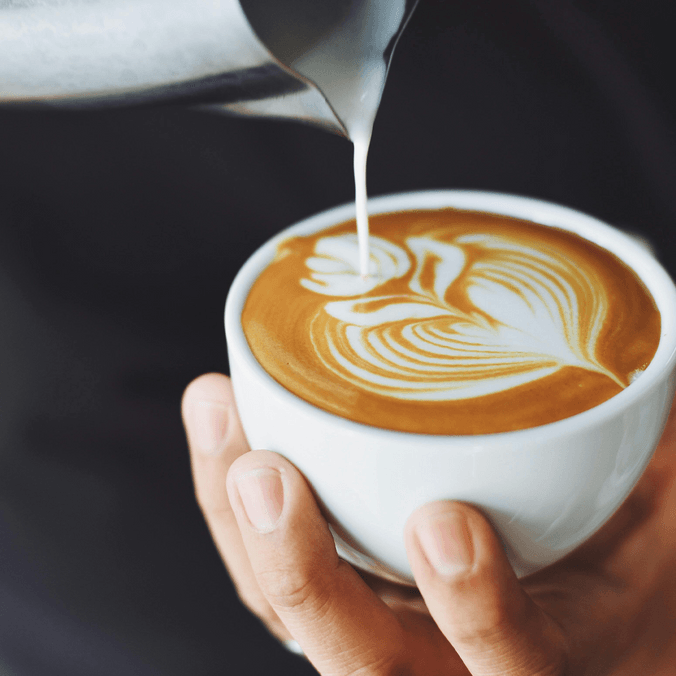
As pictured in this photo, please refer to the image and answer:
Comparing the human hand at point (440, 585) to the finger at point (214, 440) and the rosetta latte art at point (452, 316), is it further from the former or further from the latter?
the rosetta latte art at point (452, 316)

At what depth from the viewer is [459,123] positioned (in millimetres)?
1401

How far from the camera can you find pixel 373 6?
672 mm

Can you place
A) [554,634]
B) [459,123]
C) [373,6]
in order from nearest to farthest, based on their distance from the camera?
[373,6] → [554,634] → [459,123]

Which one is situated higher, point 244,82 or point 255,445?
point 244,82

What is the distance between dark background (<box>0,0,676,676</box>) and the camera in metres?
1.18

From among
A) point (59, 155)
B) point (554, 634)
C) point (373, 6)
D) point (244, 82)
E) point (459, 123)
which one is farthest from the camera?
point (459, 123)

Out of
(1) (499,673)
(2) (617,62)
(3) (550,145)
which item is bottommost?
(1) (499,673)

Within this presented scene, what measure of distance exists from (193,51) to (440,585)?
0.52 meters

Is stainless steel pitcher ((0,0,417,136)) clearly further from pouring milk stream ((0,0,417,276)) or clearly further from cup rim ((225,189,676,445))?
cup rim ((225,189,676,445))

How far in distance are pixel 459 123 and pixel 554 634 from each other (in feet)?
3.28

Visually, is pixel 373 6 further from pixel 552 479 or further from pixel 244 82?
pixel 552 479

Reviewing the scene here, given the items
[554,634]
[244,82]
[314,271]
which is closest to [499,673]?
[554,634]

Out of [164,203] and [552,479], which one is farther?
[164,203]

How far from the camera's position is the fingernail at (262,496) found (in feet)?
2.15
